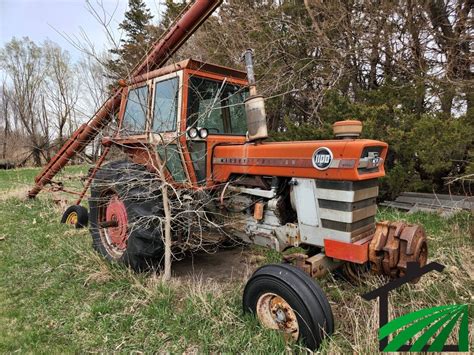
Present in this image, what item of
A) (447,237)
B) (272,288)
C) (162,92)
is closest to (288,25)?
(162,92)

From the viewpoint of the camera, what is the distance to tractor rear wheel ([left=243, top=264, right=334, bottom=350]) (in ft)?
7.30

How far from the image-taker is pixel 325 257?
2.77 metres

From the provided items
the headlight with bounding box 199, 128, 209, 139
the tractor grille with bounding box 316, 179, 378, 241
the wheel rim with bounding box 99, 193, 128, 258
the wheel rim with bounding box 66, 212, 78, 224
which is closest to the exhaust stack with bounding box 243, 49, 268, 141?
the headlight with bounding box 199, 128, 209, 139

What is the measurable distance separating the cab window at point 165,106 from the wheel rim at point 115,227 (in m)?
1.03

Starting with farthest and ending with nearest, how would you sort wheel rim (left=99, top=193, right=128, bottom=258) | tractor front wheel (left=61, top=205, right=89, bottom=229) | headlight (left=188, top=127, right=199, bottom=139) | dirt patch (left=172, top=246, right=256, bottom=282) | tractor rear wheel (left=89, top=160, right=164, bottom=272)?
tractor front wheel (left=61, top=205, right=89, bottom=229) < wheel rim (left=99, top=193, right=128, bottom=258) < dirt patch (left=172, top=246, right=256, bottom=282) < headlight (left=188, top=127, right=199, bottom=139) < tractor rear wheel (left=89, top=160, right=164, bottom=272)

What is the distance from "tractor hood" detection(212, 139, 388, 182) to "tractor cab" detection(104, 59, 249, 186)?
0.34 meters

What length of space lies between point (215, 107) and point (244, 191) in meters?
→ 0.99

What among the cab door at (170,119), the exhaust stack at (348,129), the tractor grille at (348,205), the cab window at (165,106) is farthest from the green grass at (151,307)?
the cab window at (165,106)

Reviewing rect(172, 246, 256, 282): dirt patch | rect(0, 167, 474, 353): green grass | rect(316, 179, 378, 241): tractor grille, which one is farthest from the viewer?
rect(172, 246, 256, 282): dirt patch

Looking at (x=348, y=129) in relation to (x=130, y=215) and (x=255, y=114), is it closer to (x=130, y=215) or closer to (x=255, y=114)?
(x=255, y=114)

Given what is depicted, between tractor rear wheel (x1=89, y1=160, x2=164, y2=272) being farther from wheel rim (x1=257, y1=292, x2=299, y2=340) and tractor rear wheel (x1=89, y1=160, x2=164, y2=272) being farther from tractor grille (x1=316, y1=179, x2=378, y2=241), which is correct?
tractor grille (x1=316, y1=179, x2=378, y2=241)

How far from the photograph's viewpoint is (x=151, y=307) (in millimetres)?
2893

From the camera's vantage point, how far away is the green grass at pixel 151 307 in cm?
249

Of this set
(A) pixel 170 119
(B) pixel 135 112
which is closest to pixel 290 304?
(A) pixel 170 119
